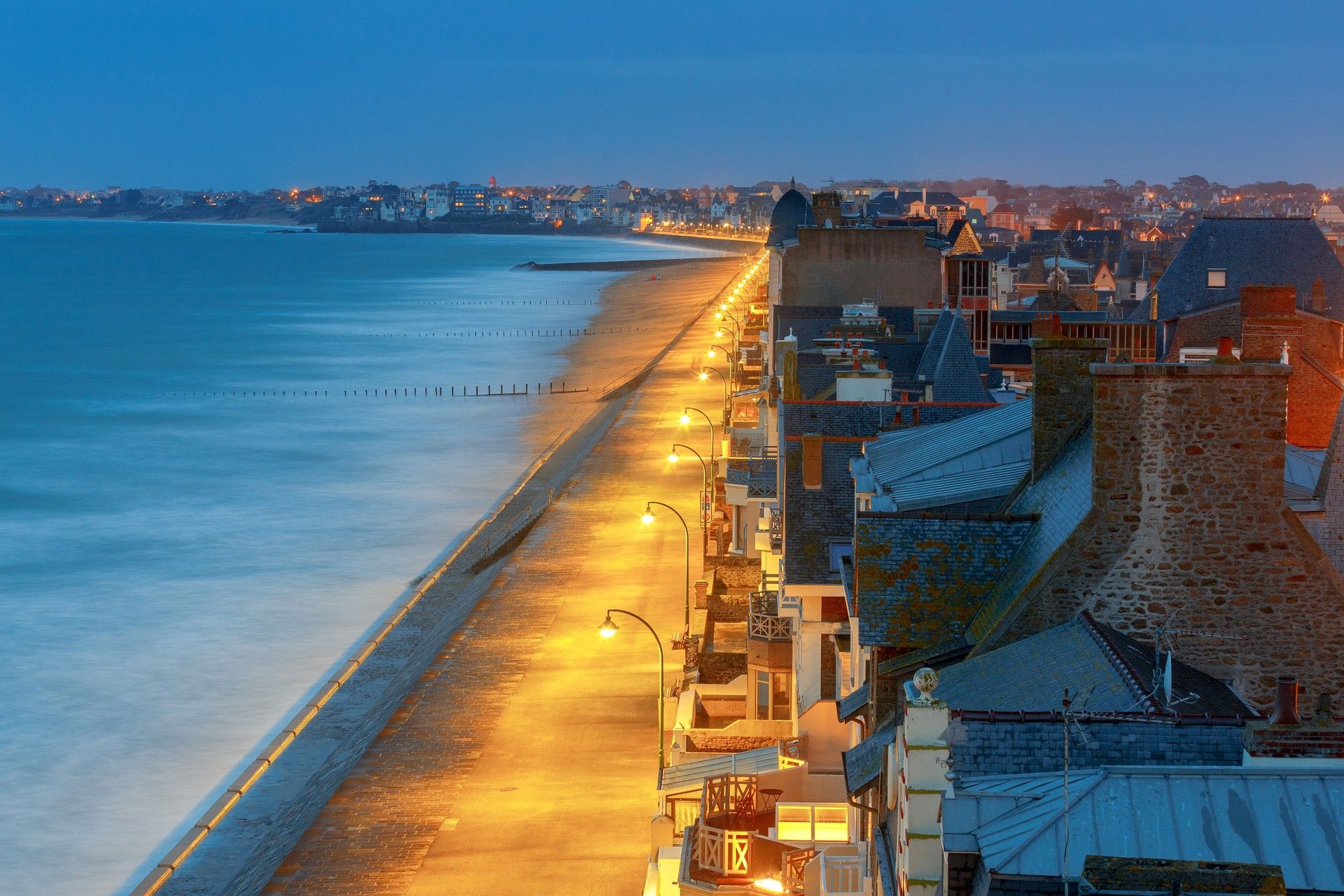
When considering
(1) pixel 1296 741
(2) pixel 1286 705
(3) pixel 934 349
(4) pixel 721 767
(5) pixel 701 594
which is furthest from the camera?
(5) pixel 701 594

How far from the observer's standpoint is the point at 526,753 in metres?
33.2

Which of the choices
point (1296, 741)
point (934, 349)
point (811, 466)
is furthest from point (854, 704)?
point (934, 349)

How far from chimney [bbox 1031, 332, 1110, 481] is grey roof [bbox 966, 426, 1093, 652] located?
562mm

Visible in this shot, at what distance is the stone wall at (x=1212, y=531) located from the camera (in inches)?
571

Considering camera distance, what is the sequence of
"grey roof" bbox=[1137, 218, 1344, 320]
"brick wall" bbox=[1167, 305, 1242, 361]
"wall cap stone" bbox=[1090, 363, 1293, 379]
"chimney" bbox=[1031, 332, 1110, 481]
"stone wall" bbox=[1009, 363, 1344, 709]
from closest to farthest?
"wall cap stone" bbox=[1090, 363, 1293, 379], "stone wall" bbox=[1009, 363, 1344, 709], "chimney" bbox=[1031, 332, 1110, 481], "brick wall" bbox=[1167, 305, 1242, 361], "grey roof" bbox=[1137, 218, 1344, 320]

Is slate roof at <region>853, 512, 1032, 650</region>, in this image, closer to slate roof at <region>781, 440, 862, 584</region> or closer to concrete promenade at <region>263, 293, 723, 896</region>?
slate roof at <region>781, 440, 862, 584</region>

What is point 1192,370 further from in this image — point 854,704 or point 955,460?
point 955,460

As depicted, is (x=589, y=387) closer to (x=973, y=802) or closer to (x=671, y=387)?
(x=671, y=387)

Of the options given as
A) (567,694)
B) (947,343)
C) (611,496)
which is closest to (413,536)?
(611,496)

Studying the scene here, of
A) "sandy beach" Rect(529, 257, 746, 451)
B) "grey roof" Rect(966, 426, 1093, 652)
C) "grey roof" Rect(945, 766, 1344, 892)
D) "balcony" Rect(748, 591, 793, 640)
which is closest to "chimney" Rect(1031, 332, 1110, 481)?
"grey roof" Rect(966, 426, 1093, 652)

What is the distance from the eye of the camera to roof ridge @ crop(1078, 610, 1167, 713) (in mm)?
12422

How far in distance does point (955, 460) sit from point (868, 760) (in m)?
6.61

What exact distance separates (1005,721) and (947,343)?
25288 mm

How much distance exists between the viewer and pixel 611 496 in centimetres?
6406
